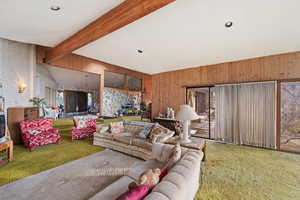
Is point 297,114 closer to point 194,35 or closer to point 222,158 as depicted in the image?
point 222,158

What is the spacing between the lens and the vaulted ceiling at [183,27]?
2344 mm

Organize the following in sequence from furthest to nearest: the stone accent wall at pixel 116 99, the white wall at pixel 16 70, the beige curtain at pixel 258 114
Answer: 1. the stone accent wall at pixel 116 99
2. the white wall at pixel 16 70
3. the beige curtain at pixel 258 114

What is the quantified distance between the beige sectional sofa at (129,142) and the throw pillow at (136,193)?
2025 mm

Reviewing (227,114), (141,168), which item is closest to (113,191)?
(141,168)

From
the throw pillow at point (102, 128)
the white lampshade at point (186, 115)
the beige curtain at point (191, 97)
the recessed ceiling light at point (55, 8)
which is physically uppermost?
the recessed ceiling light at point (55, 8)

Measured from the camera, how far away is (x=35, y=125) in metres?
4.14

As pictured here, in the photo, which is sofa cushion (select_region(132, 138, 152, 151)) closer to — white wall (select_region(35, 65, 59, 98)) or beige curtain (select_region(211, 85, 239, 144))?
beige curtain (select_region(211, 85, 239, 144))

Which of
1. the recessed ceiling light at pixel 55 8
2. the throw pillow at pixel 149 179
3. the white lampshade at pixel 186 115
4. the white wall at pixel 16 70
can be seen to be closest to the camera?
the throw pillow at pixel 149 179

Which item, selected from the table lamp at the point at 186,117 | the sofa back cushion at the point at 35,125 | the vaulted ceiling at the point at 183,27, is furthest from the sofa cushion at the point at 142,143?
the sofa back cushion at the point at 35,125

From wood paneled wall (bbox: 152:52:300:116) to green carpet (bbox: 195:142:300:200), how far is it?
234 cm

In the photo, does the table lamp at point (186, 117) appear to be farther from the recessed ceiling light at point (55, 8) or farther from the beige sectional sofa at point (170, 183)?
the recessed ceiling light at point (55, 8)

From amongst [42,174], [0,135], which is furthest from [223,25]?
[0,135]

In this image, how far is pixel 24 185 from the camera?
6.95 feet

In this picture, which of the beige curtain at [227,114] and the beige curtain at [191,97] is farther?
the beige curtain at [191,97]
